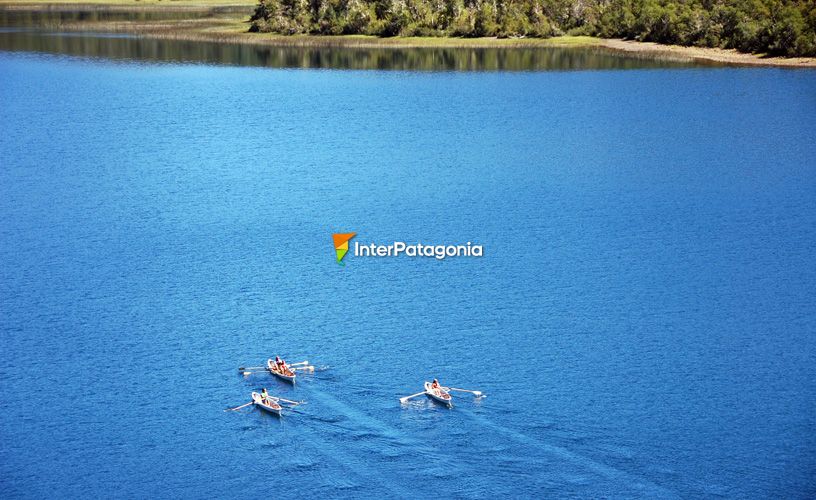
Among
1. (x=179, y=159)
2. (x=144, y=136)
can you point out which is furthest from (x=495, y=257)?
(x=144, y=136)

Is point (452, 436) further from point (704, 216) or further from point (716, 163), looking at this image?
point (716, 163)

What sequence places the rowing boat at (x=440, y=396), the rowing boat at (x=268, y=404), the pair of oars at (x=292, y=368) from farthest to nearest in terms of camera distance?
the pair of oars at (x=292, y=368)
the rowing boat at (x=440, y=396)
the rowing boat at (x=268, y=404)

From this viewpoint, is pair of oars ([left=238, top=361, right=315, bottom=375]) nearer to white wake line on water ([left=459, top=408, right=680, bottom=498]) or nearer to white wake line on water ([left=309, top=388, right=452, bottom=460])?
white wake line on water ([left=309, top=388, right=452, bottom=460])

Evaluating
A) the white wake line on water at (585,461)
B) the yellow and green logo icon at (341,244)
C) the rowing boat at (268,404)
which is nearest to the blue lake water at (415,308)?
the white wake line on water at (585,461)

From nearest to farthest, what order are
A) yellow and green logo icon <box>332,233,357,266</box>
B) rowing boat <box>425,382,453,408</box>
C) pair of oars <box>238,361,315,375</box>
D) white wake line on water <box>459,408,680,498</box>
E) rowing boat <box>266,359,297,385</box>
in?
1. white wake line on water <box>459,408,680,498</box>
2. rowing boat <box>425,382,453,408</box>
3. rowing boat <box>266,359,297,385</box>
4. pair of oars <box>238,361,315,375</box>
5. yellow and green logo icon <box>332,233,357,266</box>

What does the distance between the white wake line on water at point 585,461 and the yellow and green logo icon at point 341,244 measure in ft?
112

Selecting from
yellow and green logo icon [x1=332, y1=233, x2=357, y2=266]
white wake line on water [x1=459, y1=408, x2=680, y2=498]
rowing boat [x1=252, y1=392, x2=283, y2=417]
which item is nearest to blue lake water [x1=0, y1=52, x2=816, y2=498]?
white wake line on water [x1=459, y1=408, x2=680, y2=498]

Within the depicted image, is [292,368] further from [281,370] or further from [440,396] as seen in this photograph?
[440,396]

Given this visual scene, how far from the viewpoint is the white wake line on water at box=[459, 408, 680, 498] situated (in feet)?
203

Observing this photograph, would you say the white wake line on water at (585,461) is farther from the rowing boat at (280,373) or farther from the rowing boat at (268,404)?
the rowing boat at (280,373)

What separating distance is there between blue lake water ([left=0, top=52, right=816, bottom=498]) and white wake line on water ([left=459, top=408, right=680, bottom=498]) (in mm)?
197

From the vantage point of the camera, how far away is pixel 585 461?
64000 millimetres

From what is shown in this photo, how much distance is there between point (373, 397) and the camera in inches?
2808

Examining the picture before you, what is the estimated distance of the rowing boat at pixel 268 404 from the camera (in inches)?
2744
